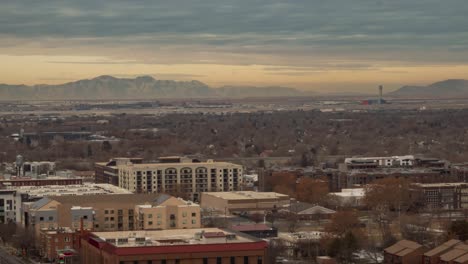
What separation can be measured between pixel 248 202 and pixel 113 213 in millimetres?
11867

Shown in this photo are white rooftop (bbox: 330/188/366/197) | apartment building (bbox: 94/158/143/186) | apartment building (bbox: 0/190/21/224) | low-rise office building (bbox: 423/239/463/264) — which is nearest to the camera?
low-rise office building (bbox: 423/239/463/264)

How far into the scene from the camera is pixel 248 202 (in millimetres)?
75812

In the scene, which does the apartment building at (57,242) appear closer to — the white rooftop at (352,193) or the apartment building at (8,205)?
the apartment building at (8,205)

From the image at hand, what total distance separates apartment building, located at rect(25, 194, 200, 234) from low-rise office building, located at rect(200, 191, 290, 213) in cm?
793

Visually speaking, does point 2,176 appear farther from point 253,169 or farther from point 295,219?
point 295,219

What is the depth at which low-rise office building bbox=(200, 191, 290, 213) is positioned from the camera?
75250 mm

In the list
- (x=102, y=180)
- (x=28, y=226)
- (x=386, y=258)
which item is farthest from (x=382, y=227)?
(x=102, y=180)

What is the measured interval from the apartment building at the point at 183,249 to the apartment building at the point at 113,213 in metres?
11.4

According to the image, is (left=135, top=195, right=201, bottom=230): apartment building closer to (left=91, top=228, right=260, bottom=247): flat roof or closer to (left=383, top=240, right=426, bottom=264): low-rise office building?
(left=91, top=228, right=260, bottom=247): flat roof

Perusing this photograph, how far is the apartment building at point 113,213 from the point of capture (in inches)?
2415

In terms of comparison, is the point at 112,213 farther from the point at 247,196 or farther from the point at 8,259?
the point at 247,196

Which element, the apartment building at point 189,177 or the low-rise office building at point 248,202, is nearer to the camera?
the low-rise office building at point 248,202

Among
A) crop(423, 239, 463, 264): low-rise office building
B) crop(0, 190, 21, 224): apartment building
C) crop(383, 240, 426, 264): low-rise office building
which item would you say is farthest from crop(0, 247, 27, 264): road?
crop(423, 239, 463, 264): low-rise office building

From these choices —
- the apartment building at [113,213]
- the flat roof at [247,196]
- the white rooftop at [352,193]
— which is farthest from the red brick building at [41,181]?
the apartment building at [113,213]
